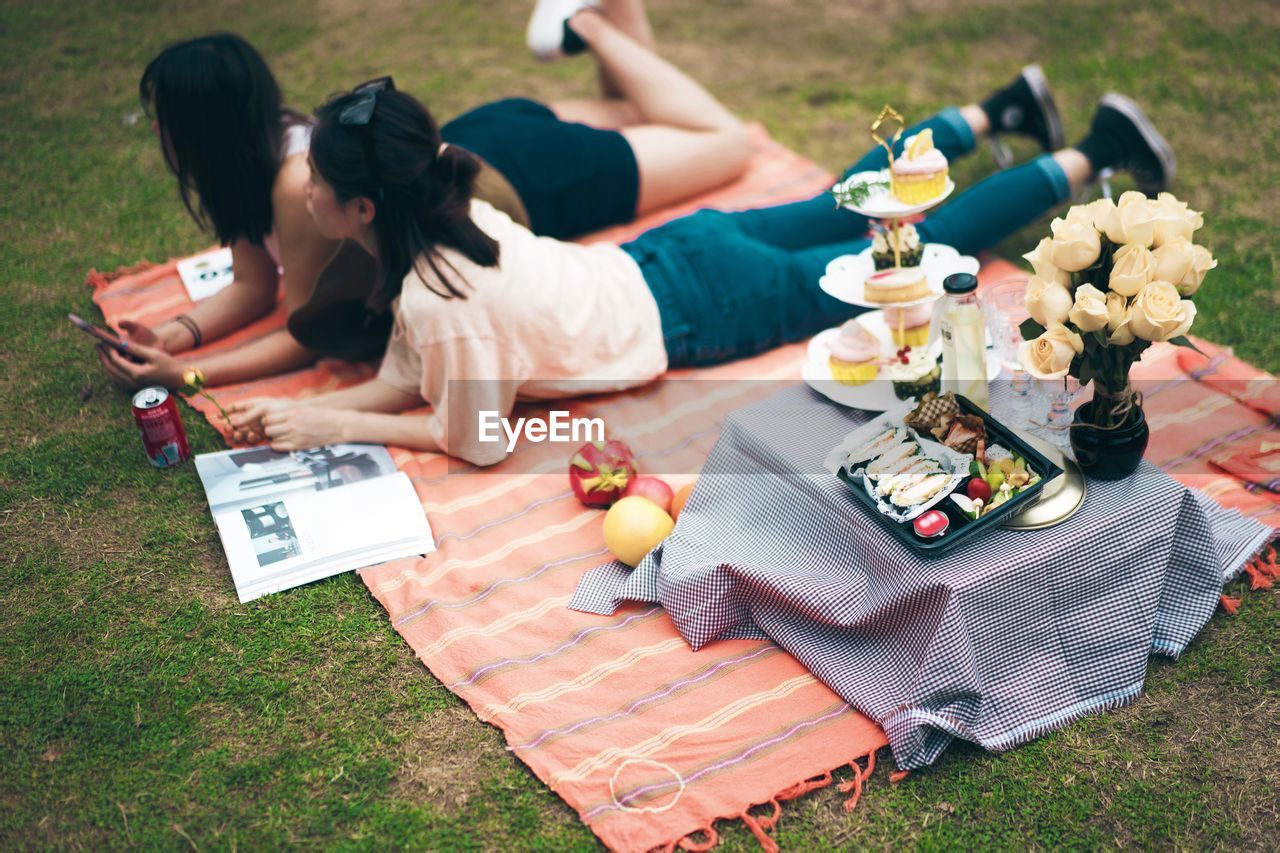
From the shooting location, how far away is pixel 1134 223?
2225 millimetres

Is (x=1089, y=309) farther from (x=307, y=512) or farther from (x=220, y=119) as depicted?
(x=220, y=119)

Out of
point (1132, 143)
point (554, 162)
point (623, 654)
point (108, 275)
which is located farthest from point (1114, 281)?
point (108, 275)

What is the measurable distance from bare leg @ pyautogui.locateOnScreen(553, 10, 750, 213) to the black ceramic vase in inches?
89.2

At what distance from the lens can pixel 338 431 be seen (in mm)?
3369

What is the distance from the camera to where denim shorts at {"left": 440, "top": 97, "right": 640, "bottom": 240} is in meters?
4.00

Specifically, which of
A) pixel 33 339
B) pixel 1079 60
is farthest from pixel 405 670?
pixel 1079 60

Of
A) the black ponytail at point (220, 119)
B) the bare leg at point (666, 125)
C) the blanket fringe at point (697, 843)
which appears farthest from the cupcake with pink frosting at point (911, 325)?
the black ponytail at point (220, 119)

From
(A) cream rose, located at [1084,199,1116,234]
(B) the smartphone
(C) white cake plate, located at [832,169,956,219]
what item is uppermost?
(A) cream rose, located at [1084,199,1116,234]

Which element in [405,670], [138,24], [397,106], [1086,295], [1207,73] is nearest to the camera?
[1086,295]

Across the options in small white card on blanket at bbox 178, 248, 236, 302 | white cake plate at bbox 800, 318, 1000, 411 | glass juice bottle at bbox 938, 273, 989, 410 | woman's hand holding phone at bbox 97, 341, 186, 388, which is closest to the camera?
glass juice bottle at bbox 938, 273, 989, 410

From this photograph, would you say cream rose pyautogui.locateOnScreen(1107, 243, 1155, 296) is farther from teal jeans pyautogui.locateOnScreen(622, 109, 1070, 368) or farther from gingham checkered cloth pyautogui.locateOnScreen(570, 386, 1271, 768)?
teal jeans pyautogui.locateOnScreen(622, 109, 1070, 368)

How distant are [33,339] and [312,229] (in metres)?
1.28

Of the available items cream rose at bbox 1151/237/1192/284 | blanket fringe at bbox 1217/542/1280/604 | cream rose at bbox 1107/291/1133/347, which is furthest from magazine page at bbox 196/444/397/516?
blanket fringe at bbox 1217/542/1280/604

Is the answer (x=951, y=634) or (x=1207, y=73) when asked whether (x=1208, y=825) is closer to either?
(x=951, y=634)
